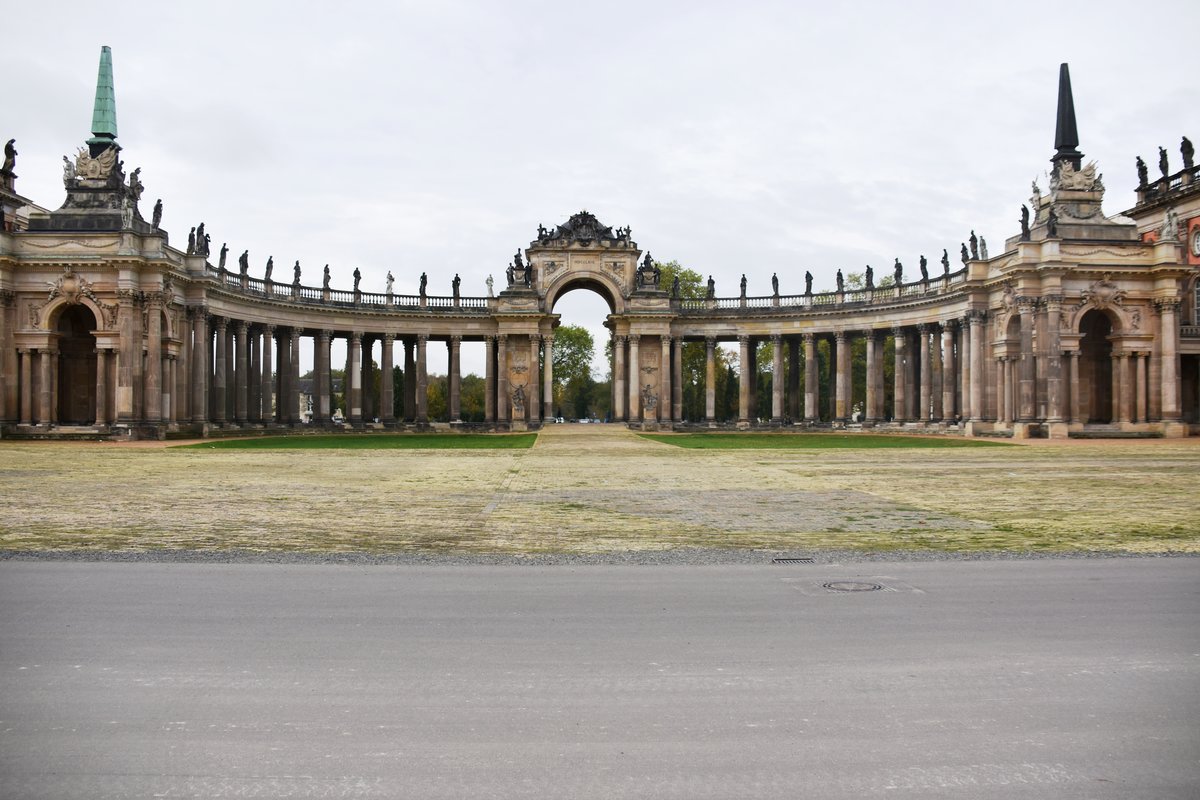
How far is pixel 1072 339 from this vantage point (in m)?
62.9

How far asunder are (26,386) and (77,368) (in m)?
5.21

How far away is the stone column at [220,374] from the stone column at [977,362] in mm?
52180

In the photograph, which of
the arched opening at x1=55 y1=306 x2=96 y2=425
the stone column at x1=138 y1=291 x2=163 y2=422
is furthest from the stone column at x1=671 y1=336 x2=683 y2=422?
the arched opening at x1=55 y1=306 x2=96 y2=425

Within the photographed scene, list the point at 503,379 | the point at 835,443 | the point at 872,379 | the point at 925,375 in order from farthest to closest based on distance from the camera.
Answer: the point at 503,379 < the point at 872,379 < the point at 925,375 < the point at 835,443

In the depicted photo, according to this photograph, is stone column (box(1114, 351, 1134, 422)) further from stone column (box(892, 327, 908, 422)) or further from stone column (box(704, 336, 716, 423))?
stone column (box(704, 336, 716, 423))

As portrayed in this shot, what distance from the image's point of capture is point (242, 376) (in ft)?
243

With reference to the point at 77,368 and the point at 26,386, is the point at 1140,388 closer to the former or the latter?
the point at 77,368

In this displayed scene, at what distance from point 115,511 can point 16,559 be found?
5943 mm

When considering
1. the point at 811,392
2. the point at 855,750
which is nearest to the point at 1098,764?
the point at 855,750

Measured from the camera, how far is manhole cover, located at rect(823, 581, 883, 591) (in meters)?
11.9

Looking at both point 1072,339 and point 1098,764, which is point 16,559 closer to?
point 1098,764

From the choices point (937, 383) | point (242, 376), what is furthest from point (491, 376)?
point (937, 383)

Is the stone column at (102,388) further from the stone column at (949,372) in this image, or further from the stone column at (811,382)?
the stone column at (949,372)

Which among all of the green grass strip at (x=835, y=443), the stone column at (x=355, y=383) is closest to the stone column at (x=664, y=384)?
the green grass strip at (x=835, y=443)
